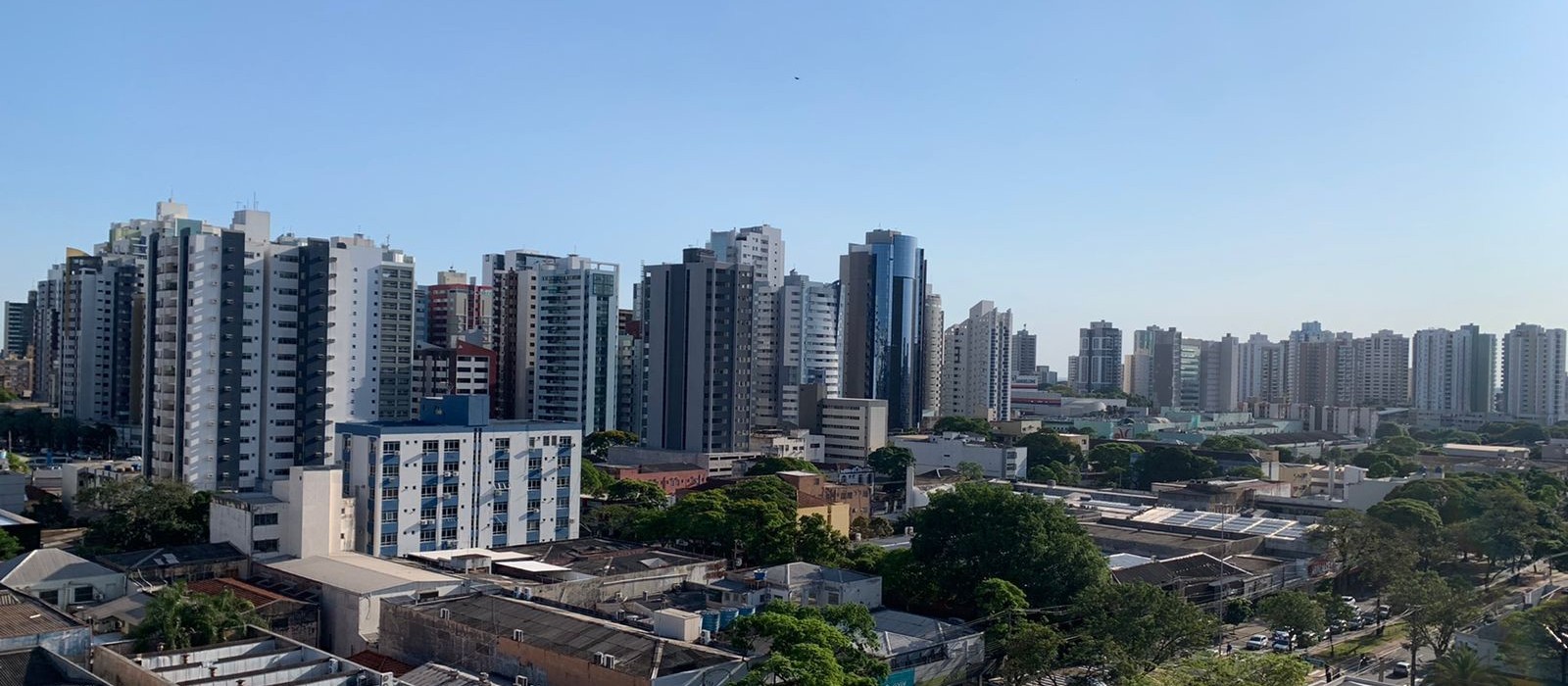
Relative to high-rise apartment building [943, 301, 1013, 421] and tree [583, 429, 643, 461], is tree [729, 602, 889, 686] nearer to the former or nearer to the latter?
tree [583, 429, 643, 461]

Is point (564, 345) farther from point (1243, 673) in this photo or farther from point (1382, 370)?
point (1382, 370)

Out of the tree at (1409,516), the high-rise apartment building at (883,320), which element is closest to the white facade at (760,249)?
the high-rise apartment building at (883,320)

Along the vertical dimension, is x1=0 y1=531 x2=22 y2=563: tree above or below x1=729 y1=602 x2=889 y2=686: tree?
below

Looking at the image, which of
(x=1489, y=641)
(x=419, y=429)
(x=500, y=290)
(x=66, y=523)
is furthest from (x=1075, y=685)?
(x=500, y=290)

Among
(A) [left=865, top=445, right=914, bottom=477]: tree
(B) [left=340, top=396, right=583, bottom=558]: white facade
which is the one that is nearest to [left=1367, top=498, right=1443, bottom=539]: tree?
(A) [left=865, top=445, right=914, bottom=477]: tree

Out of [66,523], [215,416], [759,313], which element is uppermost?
[759,313]

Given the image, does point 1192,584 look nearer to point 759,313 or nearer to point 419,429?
point 419,429
